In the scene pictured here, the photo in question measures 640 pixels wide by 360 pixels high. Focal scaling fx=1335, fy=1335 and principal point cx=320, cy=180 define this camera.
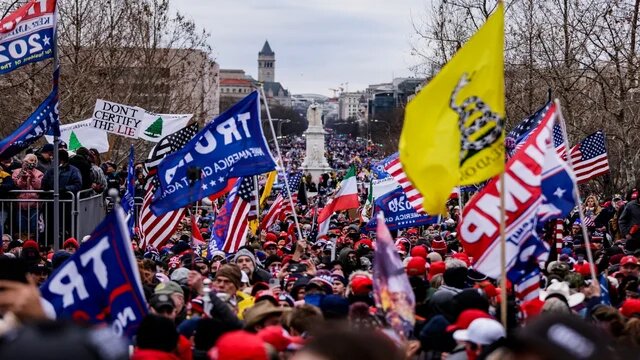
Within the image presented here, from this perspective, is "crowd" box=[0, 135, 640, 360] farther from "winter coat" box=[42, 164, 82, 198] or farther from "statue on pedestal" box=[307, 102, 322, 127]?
"statue on pedestal" box=[307, 102, 322, 127]

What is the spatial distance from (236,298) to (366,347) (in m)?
7.03

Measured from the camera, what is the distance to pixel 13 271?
20.5ft

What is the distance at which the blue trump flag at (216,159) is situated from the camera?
13.6 metres

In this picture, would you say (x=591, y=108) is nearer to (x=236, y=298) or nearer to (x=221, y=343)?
(x=236, y=298)

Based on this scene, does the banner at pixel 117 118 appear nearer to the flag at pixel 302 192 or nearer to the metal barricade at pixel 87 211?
the metal barricade at pixel 87 211

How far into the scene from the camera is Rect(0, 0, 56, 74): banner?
1463 centimetres

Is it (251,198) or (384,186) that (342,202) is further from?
(251,198)

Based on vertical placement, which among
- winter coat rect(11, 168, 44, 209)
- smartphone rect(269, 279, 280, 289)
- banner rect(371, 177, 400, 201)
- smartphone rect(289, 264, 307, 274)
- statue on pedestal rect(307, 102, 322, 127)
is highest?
statue on pedestal rect(307, 102, 322, 127)

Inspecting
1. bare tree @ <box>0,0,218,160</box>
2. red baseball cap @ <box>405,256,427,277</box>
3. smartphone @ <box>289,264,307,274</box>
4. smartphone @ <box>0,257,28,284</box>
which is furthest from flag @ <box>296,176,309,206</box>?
smartphone @ <box>0,257,28,284</box>

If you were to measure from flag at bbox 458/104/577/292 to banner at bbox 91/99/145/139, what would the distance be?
1194cm

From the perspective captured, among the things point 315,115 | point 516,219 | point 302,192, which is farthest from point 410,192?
point 315,115

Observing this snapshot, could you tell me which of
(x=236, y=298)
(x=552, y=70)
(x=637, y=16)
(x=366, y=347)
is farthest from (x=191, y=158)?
(x=552, y=70)

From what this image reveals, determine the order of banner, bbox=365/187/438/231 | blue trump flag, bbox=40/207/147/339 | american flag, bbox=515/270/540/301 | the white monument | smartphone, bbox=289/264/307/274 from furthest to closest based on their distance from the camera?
the white monument → banner, bbox=365/187/438/231 → smartphone, bbox=289/264/307/274 → american flag, bbox=515/270/540/301 → blue trump flag, bbox=40/207/147/339

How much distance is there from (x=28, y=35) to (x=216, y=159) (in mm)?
2731
